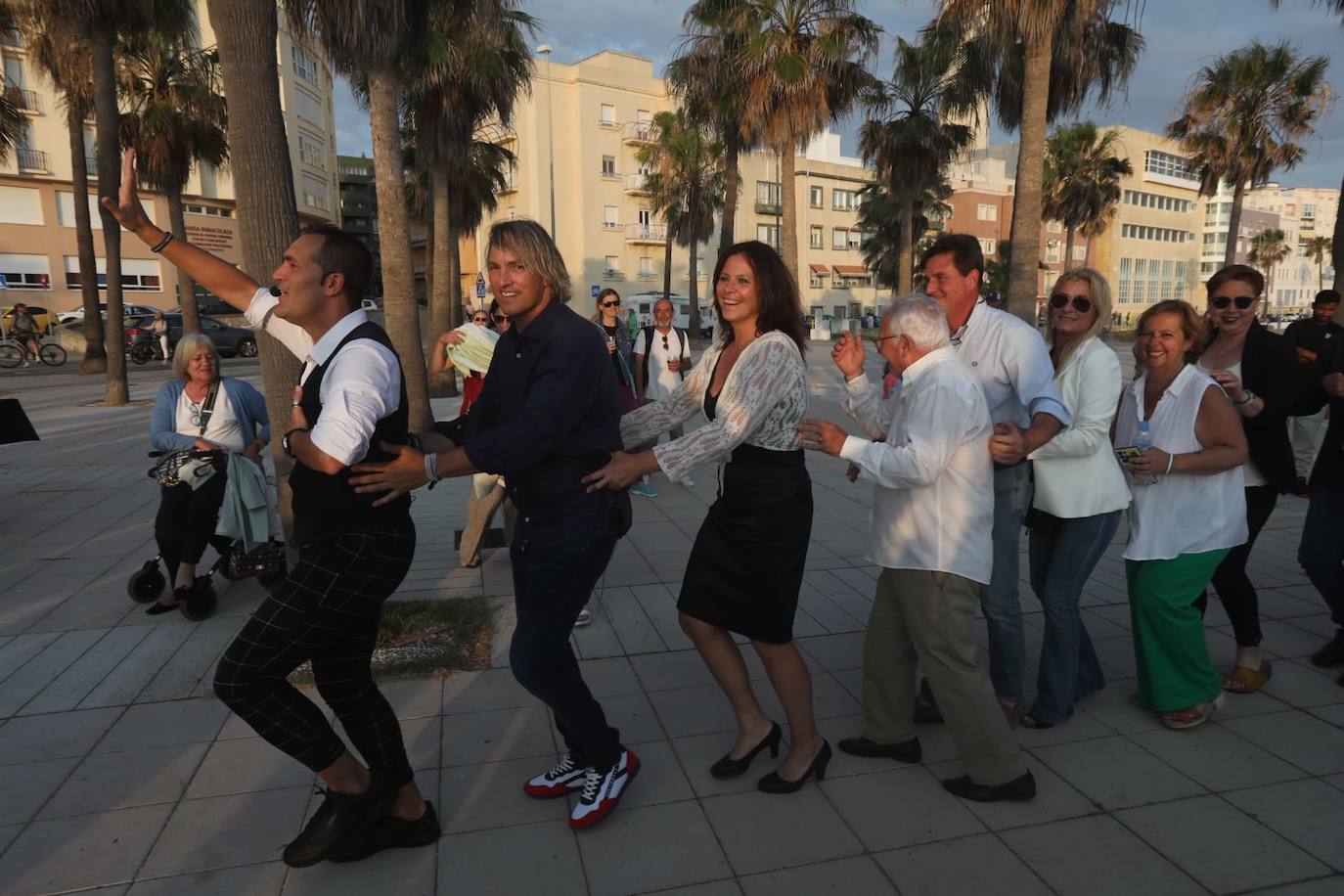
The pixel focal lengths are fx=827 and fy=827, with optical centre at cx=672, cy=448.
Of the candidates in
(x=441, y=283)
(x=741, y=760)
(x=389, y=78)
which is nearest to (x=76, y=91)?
(x=441, y=283)

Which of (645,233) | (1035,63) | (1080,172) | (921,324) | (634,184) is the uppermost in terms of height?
(634,184)

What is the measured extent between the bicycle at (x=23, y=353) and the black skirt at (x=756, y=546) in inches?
1077

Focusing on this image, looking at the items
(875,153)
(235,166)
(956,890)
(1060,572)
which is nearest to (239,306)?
(235,166)

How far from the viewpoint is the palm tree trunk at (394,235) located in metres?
9.75

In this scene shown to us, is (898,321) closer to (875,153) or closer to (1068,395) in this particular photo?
(1068,395)

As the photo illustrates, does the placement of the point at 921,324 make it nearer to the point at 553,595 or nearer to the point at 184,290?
the point at 553,595

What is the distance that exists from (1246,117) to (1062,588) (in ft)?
103

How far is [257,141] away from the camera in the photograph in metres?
4.11

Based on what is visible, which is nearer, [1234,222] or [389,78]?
[389,78]

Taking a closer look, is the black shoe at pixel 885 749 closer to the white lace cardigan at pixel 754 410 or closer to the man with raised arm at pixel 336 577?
the white lace cardigan at pixel 754 410

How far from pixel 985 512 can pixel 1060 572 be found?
2.54 feet

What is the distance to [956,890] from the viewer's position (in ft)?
8.07

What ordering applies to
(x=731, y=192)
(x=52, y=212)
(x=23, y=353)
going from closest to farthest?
(x=731, y=192), (x=23, y=353), (x=52, y=212)

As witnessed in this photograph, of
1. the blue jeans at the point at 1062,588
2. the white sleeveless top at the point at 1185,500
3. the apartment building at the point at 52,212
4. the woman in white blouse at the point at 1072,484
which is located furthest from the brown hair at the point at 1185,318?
the apartment building at the point at 52,212
